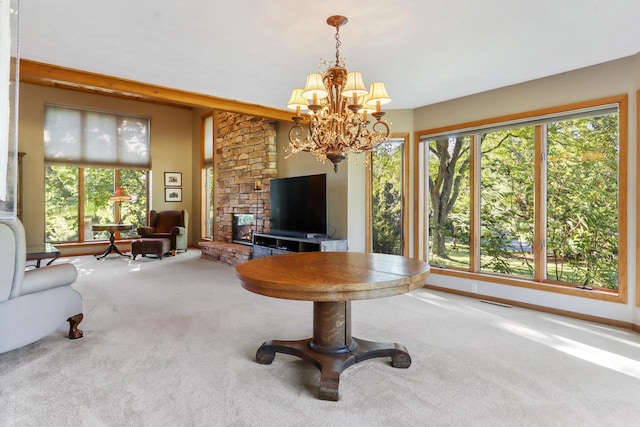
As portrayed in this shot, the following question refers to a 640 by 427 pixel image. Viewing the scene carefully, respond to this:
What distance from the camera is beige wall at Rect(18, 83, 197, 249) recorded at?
22.5 ft

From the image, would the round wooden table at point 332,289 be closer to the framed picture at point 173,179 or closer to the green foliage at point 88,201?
the green foliage at point 88,201

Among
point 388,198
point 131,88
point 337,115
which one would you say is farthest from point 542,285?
point 131,88

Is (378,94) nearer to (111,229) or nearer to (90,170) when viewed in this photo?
(111,229)

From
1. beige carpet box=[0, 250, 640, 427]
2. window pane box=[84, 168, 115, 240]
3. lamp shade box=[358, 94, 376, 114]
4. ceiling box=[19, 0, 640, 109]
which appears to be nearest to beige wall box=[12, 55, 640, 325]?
ceiling box=[19, 0, 640, 109]

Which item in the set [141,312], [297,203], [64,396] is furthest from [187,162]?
[64,396]

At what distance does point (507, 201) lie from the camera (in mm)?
4156

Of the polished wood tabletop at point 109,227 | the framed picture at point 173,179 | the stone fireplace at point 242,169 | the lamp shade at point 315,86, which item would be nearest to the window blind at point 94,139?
the framed picture at point 173,179

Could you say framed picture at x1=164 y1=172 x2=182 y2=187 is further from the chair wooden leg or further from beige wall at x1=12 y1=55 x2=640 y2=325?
the chair wooden leg

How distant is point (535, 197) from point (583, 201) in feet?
1.42

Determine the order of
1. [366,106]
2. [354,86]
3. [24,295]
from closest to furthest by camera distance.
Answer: [24,295] < [354,86] < [366,106]

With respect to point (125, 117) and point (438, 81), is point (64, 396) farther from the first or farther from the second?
point (125, 117)

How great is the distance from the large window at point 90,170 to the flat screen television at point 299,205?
161 inches

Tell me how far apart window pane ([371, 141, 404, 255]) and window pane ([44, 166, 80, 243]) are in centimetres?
647

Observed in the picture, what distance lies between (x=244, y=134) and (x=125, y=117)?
10.3 feet
